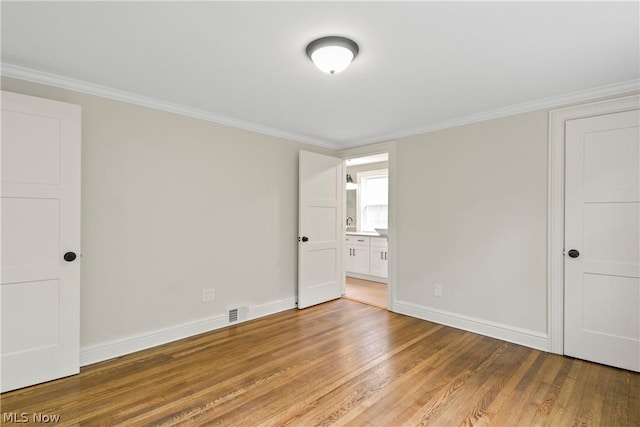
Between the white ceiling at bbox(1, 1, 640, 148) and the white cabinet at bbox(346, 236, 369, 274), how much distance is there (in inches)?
130

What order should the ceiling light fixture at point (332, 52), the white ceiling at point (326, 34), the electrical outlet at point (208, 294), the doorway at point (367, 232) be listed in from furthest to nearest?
the doorway at point (367, 232) → the electrical outlet at point (208, 294) → the ceiling light fixture at point (332, 52) → the white ceiling at point (326, 34)

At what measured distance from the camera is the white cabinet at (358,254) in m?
6.11

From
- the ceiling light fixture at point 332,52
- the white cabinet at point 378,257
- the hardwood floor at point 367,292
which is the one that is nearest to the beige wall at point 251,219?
the hardwood floor at point 367,292

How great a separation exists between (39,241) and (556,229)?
4.33 metres

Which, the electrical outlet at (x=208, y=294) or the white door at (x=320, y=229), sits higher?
the white door at (x=320, y=229)

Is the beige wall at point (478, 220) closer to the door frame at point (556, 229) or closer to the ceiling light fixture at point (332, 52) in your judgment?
the door frame at point (556, 229)

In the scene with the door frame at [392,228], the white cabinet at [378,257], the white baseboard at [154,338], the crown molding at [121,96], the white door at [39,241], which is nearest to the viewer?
the white door at [39,241]

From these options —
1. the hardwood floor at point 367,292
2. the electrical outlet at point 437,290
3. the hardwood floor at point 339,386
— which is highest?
the electrical outlet at point 437,290

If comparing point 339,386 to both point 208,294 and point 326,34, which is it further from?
point 326,34

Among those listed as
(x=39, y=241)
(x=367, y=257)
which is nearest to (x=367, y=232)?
(x=367, y=257)

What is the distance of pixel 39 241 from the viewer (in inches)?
92.9

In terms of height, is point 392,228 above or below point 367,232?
above

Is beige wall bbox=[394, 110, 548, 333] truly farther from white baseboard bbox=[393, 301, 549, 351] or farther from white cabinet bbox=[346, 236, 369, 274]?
white cabinet bbox=[346, 236, 369, 274]

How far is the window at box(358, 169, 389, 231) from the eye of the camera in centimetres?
682
